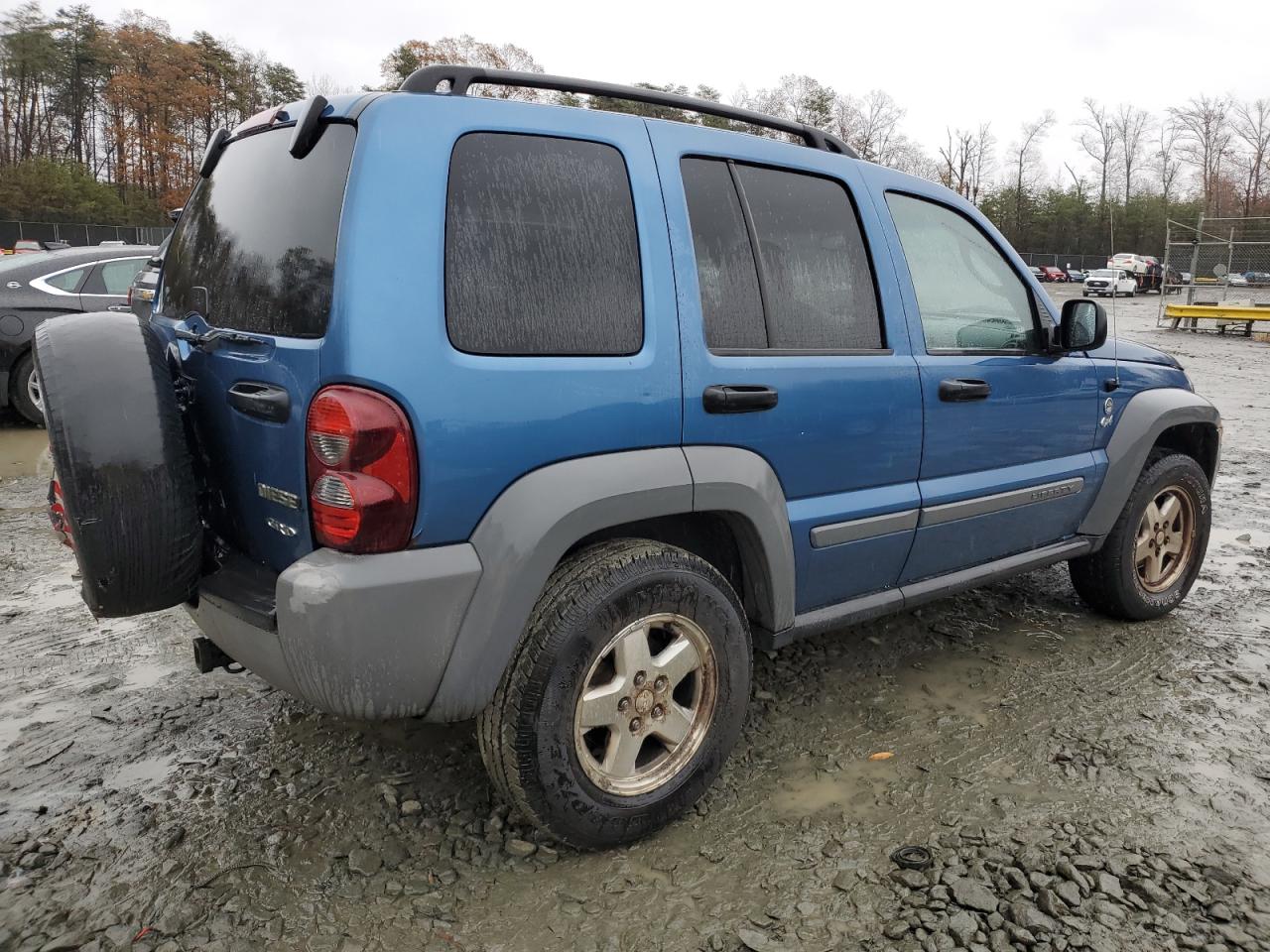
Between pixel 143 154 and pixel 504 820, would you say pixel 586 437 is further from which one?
pixel 143 154

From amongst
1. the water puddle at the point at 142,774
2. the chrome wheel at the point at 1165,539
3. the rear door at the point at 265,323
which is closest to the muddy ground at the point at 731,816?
the water puddle at the point at 142,774

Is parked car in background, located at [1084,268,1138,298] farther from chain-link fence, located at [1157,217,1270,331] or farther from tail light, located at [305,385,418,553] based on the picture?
tail light, located at [305,385,418,553]

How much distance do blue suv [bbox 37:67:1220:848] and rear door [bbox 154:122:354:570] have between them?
1cm

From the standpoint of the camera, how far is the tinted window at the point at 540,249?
85.5 inches

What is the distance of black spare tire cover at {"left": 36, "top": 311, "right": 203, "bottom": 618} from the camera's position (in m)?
2.08

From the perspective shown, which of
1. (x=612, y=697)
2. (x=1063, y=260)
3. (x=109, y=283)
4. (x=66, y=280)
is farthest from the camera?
(x=1063, y=260)

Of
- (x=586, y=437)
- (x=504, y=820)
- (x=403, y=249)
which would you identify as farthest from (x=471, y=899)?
(x=403, y=249)

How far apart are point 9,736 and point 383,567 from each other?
194 centimetres

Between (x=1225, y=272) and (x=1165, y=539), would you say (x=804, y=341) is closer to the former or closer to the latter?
(x=1165, y=539)

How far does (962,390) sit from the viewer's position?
312cm

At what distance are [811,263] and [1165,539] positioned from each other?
2.53 metres

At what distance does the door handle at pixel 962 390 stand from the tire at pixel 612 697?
1111 mm

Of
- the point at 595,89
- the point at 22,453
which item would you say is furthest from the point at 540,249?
the point at 22,453

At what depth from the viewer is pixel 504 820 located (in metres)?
2.59
